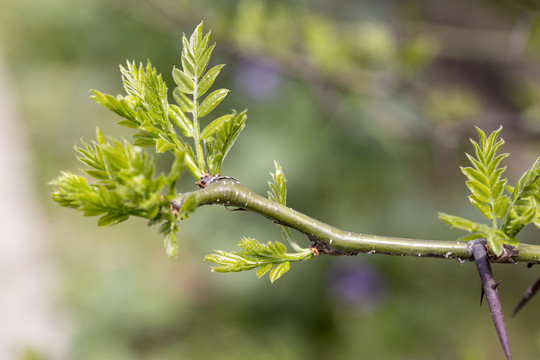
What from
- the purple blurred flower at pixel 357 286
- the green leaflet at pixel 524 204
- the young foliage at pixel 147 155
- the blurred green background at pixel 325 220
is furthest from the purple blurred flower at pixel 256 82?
the green leaflet at pixel 524 204

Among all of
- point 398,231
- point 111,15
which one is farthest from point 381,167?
point 111,15

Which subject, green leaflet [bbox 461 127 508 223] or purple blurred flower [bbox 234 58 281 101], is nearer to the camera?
green leaflet [bbox 461 127 508 223]

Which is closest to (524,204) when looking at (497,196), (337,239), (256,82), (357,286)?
(497,196)

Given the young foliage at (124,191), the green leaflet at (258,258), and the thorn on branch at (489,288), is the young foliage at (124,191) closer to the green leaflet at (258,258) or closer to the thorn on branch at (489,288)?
the green leaflet at (258,258)

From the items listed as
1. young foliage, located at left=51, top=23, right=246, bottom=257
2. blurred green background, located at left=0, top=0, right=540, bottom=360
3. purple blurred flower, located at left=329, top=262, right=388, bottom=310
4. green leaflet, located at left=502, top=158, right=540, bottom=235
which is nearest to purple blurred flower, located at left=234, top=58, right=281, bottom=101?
blurred green background, located at left=0, top=0, right=540, bottom=360

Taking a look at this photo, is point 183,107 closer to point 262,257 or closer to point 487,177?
point 262,257

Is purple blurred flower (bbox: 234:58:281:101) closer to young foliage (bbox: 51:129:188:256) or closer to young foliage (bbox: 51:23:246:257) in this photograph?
young foliage (bbox: 51:23:246:257)

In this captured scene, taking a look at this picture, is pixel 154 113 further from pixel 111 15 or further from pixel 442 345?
pixel 111 15
